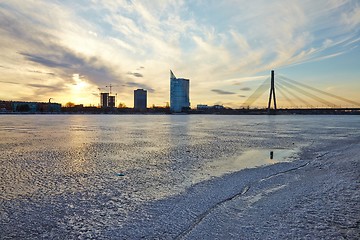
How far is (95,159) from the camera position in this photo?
9.71 meters

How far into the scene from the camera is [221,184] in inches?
255

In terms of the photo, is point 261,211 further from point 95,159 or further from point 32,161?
point 32,161

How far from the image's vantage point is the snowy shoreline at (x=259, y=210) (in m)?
3.85

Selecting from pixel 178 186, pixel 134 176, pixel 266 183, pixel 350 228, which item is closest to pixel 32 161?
pixel 134 176

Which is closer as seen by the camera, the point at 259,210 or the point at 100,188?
the point at 259,210

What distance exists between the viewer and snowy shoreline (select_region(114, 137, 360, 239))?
12.6ft

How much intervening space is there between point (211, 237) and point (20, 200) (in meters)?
3.79

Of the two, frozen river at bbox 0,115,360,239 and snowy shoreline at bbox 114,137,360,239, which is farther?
frozen river at bbox 0,115,360,239

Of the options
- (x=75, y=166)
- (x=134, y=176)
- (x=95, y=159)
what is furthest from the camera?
(x=95, y=159)

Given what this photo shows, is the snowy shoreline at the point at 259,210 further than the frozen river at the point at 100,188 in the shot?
No

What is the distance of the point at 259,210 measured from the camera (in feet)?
15.6

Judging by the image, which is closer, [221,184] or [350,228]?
[350,228]

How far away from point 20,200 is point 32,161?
171 inches

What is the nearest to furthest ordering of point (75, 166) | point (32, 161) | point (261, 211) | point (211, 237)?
point (211, 237)
point (261, 211)
point (75, 166)
point (32, 161)
